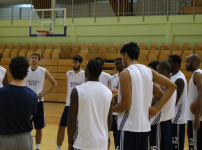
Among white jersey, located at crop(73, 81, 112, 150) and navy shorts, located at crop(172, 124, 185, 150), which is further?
navy shorts, located at crop(172, 124, 185, 150)

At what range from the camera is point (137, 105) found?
142 inches

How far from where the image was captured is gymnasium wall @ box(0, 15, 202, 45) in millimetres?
15609

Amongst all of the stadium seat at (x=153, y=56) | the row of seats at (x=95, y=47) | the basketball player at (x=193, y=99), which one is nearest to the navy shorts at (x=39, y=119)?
the basketball player at (x=193, y=99)

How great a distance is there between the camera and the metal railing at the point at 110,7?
16.4m

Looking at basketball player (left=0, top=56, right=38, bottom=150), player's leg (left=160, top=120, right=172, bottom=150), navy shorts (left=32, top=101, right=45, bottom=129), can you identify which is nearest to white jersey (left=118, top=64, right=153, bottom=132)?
basketball player (left=0, top=56, right=38, bottom=150)

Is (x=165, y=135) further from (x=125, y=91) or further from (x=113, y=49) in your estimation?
(x=113, y=49)

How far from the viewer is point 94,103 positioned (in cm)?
343

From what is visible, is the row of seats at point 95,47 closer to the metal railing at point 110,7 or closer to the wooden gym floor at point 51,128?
the metal railing at point 110,7

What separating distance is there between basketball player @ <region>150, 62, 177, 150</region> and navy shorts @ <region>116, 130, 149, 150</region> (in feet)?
3.54

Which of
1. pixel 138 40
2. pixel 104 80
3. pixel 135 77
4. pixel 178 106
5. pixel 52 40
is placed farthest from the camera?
pixel 52 40

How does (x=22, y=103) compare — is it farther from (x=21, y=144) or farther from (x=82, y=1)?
(x=82, y=1)

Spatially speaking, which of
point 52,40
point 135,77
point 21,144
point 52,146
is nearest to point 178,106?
point 135,77

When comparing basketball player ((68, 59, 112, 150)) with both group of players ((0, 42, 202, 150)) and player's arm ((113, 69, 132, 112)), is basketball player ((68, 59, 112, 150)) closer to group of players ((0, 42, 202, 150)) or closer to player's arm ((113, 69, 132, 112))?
group of players ((0, 42, 202, 150))

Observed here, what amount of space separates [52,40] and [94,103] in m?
15.4
